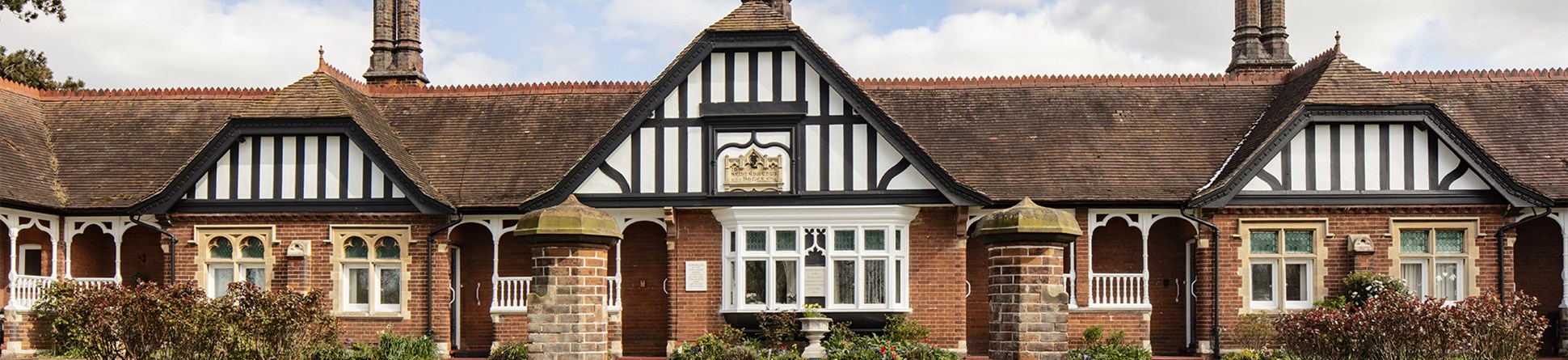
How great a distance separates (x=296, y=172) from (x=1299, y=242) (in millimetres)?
15170

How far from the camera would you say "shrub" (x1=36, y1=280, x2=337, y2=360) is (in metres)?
18.0

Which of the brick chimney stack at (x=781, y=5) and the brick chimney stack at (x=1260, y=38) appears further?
the brick chimney stack at (x=1260, y=38)

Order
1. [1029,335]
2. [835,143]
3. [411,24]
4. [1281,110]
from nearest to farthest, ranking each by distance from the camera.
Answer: [1029,335]
[835,143]
[1281,110]
[411,24]

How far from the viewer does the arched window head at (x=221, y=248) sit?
81.3 ft

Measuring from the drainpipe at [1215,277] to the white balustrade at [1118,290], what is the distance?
97 centimetres

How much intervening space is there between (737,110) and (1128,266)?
260 inches

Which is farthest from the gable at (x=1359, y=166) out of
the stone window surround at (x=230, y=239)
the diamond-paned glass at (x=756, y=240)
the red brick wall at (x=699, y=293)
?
the stone window surround at (x=230, y=239)

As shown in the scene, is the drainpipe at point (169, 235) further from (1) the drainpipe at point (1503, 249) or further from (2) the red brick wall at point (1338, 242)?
(1) the drainpipe at point (1503, 249)

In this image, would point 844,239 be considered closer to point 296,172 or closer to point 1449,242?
point 296,172

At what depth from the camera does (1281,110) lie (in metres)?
24.8

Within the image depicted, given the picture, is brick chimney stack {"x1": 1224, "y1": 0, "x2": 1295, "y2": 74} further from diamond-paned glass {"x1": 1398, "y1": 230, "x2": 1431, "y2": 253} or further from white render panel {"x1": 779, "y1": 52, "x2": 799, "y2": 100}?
white render panel {"x1": 779, "y1": 52, "x2": 799, "y2": 100}

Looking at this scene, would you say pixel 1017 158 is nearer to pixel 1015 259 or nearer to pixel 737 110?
pixel 737 110

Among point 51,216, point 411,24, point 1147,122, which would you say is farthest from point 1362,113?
point 51,216

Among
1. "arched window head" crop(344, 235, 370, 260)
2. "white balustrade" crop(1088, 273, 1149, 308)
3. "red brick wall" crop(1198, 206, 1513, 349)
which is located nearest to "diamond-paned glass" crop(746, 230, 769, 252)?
"white balustrade" crop(1088, 273, 1149, 308)
